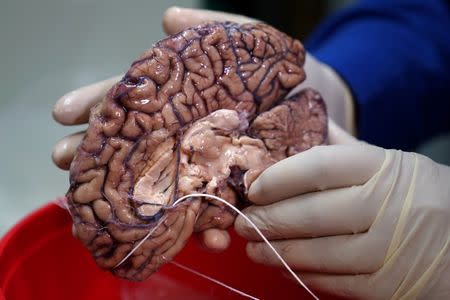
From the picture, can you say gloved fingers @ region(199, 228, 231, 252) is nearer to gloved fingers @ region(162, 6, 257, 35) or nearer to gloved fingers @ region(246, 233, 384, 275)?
gloved fingers @ region(246, 233, 384, 275)

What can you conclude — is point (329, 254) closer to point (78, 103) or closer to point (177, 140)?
point (177, 140)

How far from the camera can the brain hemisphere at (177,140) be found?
2.55 feet

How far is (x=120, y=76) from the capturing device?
1063mm

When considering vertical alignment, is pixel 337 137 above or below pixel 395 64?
above

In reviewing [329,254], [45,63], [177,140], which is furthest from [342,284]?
[45,63]

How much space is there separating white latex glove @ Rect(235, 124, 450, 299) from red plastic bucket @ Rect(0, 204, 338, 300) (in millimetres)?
A: 169

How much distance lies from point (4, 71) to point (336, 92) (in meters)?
1.13

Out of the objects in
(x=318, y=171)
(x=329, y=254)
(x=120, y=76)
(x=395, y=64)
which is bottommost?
(x=395, y=64)

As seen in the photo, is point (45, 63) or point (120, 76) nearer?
point (120, 76)

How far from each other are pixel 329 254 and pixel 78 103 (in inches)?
19.4

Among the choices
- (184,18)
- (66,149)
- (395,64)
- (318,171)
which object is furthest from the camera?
(395,64)

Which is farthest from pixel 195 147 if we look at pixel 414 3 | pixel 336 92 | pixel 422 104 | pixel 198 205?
pixel 414 3

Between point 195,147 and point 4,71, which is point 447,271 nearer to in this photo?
point 195,147

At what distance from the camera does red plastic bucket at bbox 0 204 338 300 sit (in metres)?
0.91
